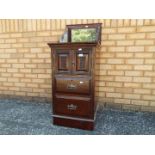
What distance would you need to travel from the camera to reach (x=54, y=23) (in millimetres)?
3131

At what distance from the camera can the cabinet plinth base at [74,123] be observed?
2.32 meters

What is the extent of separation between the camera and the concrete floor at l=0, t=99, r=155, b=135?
2.27 meters

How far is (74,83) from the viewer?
225 cm

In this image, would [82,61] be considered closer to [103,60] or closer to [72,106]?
[72,106]

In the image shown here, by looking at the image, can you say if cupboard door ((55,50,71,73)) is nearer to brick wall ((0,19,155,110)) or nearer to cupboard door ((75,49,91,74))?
cupboard door ((75,49,91,74))

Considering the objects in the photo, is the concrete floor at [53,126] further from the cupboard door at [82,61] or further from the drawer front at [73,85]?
the cupboard door at [82,61]

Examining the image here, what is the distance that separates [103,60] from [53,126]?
1413mm

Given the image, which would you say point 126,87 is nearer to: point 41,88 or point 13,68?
point 41,88

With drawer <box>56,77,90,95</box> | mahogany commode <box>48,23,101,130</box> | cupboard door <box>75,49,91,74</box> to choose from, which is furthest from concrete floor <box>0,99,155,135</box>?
cupboard door <box>75,49,91,74</box>

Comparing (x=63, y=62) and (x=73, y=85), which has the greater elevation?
(x=63, y=62)

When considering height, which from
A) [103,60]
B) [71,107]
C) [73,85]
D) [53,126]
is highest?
[103,60]

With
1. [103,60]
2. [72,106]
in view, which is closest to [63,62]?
[72,106]

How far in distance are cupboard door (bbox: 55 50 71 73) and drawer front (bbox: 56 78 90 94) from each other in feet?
0.43

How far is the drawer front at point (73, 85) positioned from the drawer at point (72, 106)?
104 millimetres
